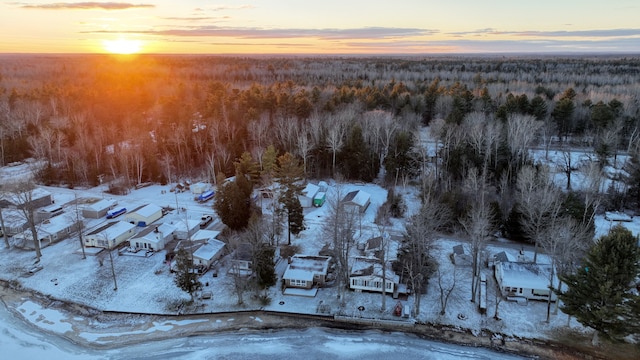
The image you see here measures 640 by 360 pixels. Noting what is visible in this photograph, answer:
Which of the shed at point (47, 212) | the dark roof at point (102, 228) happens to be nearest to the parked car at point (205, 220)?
the dark roof at point (102, 228)

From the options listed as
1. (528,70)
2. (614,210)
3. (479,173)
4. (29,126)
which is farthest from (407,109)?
(528,70)

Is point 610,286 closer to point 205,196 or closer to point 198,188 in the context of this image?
point 205,196

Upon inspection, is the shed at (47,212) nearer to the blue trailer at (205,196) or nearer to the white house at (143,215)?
the white house at (143,215)

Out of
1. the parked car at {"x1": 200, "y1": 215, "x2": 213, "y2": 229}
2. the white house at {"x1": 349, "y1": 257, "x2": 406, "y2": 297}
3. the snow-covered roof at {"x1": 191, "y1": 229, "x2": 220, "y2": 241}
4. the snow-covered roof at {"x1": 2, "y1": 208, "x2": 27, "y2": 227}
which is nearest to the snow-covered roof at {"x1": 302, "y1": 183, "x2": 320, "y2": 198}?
the parked car at {"x1": 200, "y1": 215, "x2": 213, "y2": 229}

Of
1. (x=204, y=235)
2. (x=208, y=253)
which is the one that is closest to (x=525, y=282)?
(x=208, y=253)

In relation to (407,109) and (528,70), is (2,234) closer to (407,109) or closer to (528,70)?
(407,109)
